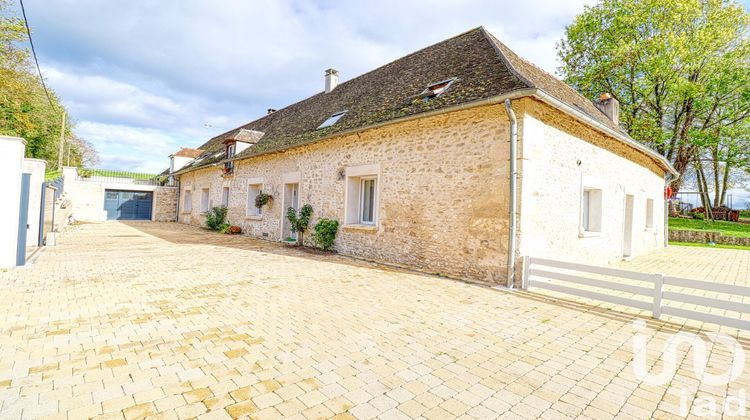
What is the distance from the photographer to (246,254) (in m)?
9.09

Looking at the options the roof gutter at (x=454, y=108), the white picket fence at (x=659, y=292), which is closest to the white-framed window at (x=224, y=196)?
the roof gutter at (x=454, y=108)

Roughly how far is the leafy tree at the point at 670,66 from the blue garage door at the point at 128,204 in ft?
98.0

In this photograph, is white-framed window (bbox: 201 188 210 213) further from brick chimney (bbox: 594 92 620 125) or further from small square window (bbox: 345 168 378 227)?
brick chimney (bbox: 594 92 620 125)

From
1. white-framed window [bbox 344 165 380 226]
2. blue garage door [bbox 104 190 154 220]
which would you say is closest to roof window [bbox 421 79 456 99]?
white-framed window [bbox 344 165 380 226]

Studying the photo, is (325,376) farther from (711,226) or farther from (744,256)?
(711,226)

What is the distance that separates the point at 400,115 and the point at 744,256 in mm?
13466

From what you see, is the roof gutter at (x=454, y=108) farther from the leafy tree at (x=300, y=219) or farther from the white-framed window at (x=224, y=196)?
the white-framed window at (x=224, y=196)

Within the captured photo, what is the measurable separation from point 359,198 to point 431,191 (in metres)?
2.82

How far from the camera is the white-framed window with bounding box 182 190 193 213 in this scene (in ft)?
70.4

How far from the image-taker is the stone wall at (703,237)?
1561cm

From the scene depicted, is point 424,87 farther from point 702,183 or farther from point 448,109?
point 702,183

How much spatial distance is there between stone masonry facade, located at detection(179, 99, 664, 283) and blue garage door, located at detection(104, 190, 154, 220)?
63.4 ft

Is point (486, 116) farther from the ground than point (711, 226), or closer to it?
farther from the ground

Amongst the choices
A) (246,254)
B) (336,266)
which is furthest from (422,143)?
(246,254)
